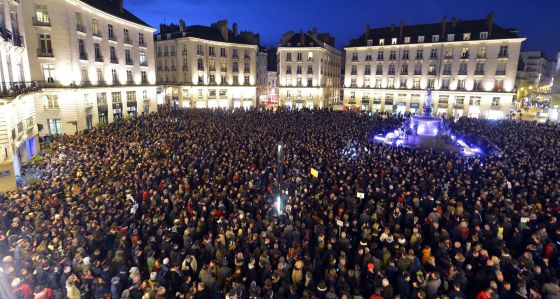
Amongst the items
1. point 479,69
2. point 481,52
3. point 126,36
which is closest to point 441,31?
point 481,52

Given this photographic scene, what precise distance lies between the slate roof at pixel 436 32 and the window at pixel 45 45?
48512 mm

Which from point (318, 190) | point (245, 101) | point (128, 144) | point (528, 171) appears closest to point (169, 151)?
point (128, 144)

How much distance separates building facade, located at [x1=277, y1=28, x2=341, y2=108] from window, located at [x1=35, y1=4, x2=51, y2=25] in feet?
132

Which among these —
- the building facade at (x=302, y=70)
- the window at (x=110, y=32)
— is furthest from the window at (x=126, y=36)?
the building facade at (x=302, y=70)

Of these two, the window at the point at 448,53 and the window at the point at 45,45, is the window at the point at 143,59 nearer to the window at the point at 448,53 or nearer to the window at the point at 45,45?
the window at the point at 45,45

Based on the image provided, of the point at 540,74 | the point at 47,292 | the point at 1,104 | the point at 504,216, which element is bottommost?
the point at 47,292

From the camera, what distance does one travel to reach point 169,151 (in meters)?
22.4

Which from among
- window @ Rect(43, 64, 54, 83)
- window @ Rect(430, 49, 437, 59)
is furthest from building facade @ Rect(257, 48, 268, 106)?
window @ Rect(43, 64, 54, 83)

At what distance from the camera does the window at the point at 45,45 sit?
33.2 m

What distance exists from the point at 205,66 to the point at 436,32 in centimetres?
4138

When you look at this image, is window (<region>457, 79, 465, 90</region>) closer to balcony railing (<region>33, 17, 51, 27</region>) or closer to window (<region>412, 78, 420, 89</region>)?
window (<region>412, 78, 420, 89</region>)

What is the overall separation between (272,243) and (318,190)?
4.88 meters

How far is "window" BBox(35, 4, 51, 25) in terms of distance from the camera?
3269 centimetres

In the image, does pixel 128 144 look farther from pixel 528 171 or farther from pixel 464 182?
pixel 528 171
